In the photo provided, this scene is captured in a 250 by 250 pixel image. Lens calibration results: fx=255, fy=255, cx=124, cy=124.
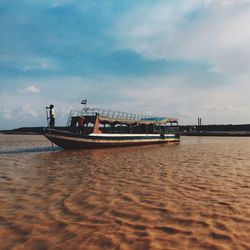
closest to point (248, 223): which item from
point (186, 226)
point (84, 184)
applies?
point (186, 226)

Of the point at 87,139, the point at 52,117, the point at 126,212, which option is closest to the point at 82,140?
the point at 87,139

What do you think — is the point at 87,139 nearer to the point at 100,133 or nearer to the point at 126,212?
the point at 100,133

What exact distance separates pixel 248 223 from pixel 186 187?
309cm

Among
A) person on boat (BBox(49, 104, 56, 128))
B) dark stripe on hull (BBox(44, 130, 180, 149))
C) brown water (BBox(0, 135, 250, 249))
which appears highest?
person on boat (BBox(49, 104, 56, 128))

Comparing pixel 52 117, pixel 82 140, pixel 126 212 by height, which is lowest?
pixel 126 212

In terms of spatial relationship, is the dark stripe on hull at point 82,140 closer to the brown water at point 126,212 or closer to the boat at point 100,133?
the boat at point 100,133

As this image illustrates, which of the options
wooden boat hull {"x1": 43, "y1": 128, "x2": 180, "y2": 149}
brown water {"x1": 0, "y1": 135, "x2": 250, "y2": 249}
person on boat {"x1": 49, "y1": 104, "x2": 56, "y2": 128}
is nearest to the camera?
brown water {"x1": 0, "y1": 135, "x2": 250, "y2": 249}

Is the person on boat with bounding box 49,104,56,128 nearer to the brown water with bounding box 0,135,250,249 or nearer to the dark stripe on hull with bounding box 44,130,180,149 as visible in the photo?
the dark stripe on hull with bounding box 44,130,180,149

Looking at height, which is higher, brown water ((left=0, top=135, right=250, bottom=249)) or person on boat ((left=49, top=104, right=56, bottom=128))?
person on boat ((left=49, top=104, right=56, bottom=128))

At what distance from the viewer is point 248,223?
16.8 feet

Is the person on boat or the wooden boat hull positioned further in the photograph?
the wooden boat hull

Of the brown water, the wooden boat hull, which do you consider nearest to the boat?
the wooden boat hull

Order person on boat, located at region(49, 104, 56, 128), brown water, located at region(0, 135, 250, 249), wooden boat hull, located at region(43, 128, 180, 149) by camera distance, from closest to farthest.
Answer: brown water, located at region(0, 135, 250, 249) < person on boat, located at region(49, 104, 56, 128) < wooden boat hull, located at region(43, 128, 180, 149)

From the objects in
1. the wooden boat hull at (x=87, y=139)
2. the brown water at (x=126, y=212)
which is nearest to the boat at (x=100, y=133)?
the wooden boat hull at (x=87, y=139)
